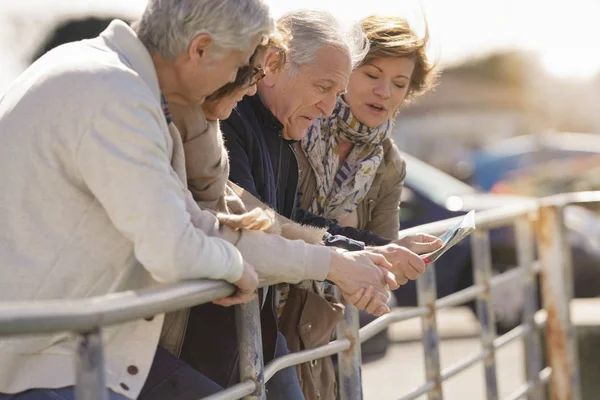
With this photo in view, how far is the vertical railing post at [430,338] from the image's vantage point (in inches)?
168

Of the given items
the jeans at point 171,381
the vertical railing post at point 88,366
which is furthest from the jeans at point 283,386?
the vertical railing post at point 88,366

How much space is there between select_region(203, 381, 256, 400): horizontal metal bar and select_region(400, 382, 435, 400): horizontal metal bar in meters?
1.27

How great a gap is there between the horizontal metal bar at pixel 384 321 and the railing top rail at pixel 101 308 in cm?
132

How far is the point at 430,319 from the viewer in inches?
170

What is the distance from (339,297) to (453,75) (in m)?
52.9

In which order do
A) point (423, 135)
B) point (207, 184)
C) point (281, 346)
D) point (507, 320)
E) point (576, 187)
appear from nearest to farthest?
1. point (207, 184)
2. point (281, 346)
3. point (507, 320)
4. point (576, 187)
5. point (423, 135)

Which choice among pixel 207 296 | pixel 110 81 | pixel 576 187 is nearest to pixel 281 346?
pixel 207 296

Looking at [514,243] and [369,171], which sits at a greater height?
[369,171]

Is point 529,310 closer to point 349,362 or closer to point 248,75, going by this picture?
point 349,362

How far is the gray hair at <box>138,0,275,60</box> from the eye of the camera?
2.31 metres

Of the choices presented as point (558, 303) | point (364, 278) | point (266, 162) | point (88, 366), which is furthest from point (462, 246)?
point (88, 366)

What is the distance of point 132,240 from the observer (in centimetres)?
218

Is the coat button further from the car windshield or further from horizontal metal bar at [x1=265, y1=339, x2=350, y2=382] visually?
the car windshield

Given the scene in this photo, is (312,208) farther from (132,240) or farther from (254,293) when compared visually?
(132,240)
